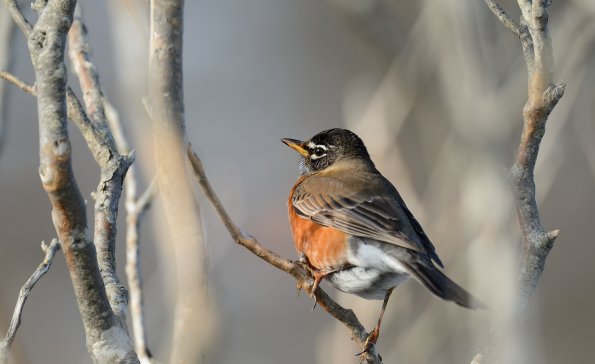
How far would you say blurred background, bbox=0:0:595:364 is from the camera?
550 cm

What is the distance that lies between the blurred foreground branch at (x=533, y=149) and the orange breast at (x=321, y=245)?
4.78ft

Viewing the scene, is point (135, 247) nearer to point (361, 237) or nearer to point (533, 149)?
point (361, 237)

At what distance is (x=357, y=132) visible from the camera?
22.3ft

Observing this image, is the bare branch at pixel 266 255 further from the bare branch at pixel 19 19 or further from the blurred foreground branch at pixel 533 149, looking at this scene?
the bare branch at pixel 19 19

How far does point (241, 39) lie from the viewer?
42.2 ft

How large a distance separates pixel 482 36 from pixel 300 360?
445 cm

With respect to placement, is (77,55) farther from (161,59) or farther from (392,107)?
(392,107)

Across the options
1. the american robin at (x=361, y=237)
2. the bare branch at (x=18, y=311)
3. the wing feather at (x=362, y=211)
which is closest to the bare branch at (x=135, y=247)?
the bare branch at (x=18, y=311)

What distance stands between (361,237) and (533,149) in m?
1.55

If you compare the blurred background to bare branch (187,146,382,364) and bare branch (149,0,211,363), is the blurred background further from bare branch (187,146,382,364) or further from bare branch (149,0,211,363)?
bare branch (187,146,382,364)

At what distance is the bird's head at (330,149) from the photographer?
5.98m

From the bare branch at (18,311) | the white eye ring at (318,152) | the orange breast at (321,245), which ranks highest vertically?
the white eye ring at (318,152)

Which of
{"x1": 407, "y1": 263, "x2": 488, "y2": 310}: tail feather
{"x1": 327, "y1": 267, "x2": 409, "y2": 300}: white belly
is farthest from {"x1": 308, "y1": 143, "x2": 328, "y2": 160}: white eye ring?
{"x1": 407, "y1": 263, "x2": 488, "y2": 310}: tail feather

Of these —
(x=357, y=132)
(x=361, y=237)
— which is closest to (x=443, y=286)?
(x=361, y=237)
